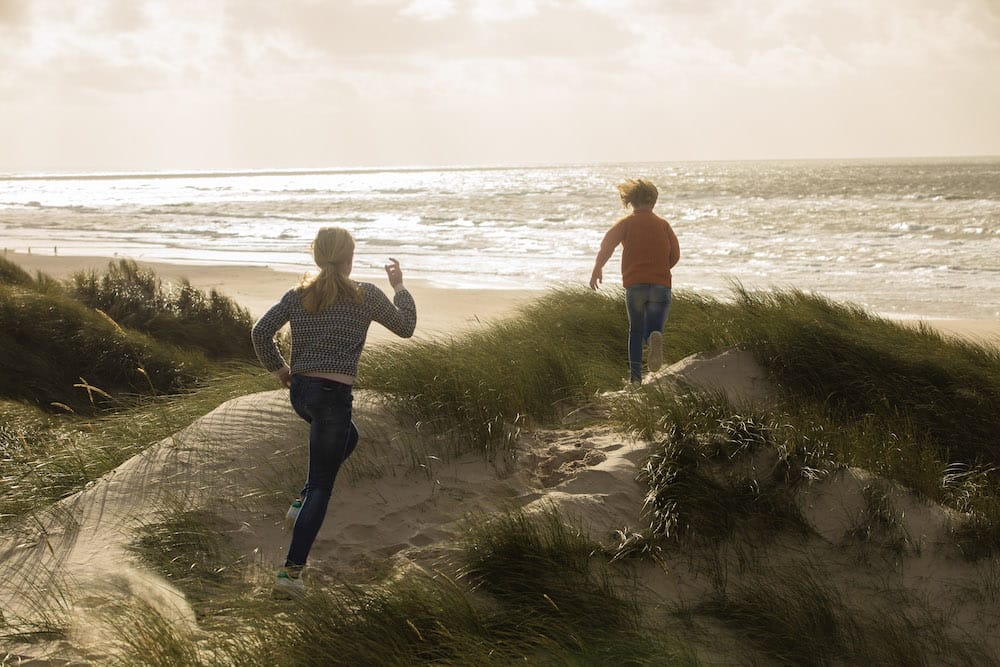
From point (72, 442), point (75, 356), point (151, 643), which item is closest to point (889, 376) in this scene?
point (151, 643)

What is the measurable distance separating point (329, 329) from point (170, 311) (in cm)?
747

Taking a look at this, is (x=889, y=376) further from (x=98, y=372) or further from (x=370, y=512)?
(x=98, y=372)

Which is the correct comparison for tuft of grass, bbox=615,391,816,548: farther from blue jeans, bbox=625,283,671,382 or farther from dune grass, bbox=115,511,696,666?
blue jeans, bbox=625,283,671,382

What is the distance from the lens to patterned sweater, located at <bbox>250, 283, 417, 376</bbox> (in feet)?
13.1

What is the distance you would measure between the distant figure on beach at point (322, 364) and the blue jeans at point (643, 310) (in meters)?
3.44

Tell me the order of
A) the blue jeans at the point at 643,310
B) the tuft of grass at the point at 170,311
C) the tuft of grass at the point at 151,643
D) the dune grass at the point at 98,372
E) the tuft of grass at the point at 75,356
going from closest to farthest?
1. the tuft of grass at the point at 151,643
2. the dune grass at the point at 98,372
3. the blue jeans at the point at 643,310
4. the tuft of grass at the point at 75,356
5. the tuft of grass at the point at 170,311

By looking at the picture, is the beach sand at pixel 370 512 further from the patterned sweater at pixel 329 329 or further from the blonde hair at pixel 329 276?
the blonde hair at pixel 329 276

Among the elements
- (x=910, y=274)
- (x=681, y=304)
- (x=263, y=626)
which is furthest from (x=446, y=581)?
(x=910, y=274)

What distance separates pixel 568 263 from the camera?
23.2m

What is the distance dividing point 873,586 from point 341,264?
10.0 ft

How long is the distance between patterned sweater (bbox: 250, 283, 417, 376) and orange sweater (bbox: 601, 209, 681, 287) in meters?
3.31

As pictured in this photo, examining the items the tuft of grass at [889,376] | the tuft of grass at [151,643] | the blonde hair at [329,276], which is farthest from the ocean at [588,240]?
the tuft of grass at [151,643]

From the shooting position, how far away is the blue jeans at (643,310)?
7121 millimetres

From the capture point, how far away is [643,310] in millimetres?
7199
